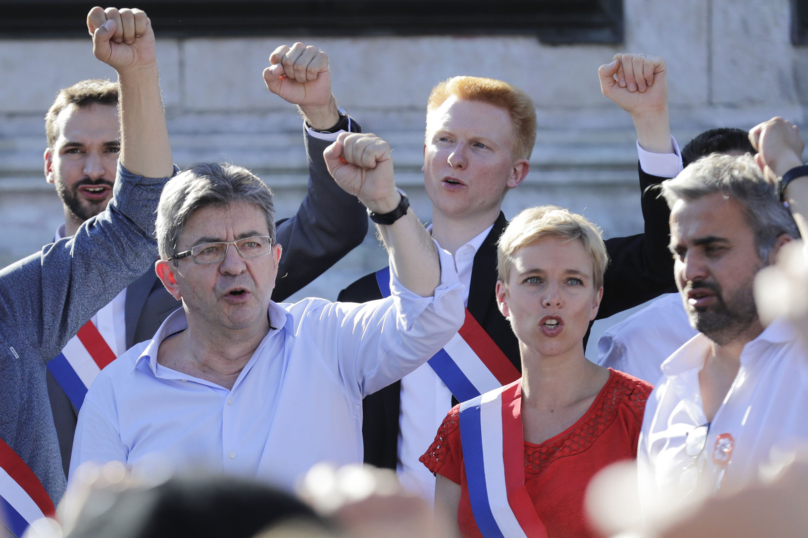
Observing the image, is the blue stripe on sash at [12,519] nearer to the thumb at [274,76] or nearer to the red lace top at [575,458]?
the red lace top at [575,458]

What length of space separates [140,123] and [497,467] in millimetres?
1247

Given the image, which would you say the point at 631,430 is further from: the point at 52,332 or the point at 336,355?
the point at 52,332

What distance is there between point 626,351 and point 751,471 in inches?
40.4

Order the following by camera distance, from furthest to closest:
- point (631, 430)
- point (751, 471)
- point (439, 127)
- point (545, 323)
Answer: point (439, 127)
point (545, 323)
point (631, 430)
point (751, 471)

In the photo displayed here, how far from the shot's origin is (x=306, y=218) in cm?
302

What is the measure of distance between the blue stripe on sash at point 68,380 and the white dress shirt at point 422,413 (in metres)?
1.14

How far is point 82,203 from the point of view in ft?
11.2

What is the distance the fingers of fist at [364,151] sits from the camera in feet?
7.42

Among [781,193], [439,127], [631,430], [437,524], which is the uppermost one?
[439,127]

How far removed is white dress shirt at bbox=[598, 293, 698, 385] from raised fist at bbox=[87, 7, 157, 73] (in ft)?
5.16

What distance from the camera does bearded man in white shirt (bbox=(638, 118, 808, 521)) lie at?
1.95m

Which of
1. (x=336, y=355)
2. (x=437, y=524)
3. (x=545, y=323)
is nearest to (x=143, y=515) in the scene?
(x=437, y=524)

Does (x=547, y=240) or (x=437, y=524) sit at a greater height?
(x=547, y=240)

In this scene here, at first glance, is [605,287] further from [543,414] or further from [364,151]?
[364,151]
